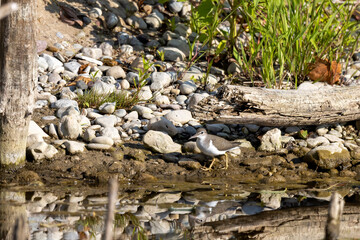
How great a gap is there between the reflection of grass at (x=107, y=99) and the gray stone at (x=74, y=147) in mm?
1082

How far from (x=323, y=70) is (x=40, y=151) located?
4144 millimetres

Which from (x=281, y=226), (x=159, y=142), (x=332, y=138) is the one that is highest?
(x=332, y=138)

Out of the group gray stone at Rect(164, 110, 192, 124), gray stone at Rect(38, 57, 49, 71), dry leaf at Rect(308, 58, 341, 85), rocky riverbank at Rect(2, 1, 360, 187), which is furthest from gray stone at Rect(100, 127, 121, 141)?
dry leaf at Rect(308, 58, 341, 85)

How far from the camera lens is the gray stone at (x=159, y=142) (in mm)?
6680

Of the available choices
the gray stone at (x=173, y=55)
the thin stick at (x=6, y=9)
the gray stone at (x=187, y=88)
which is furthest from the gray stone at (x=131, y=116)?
the thin stick at (x=6, y=9)

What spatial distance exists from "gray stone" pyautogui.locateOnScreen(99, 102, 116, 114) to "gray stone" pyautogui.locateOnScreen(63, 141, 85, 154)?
37.8 inches

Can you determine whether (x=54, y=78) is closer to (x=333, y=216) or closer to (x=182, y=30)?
(x=182, y=30)

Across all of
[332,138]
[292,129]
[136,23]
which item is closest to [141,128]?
[292,129]

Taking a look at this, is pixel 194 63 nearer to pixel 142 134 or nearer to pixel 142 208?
pixel 142 134

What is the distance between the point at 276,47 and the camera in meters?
7.72

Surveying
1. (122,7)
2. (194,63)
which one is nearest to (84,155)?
(194,63)

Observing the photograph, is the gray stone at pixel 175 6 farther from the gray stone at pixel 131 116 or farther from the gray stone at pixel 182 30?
the gray stone at pixel 131 116

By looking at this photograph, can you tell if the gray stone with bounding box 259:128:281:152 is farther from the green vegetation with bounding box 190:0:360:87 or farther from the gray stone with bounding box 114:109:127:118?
the gray stone with bounding box 114:109:127:118

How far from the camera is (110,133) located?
6828 mm
